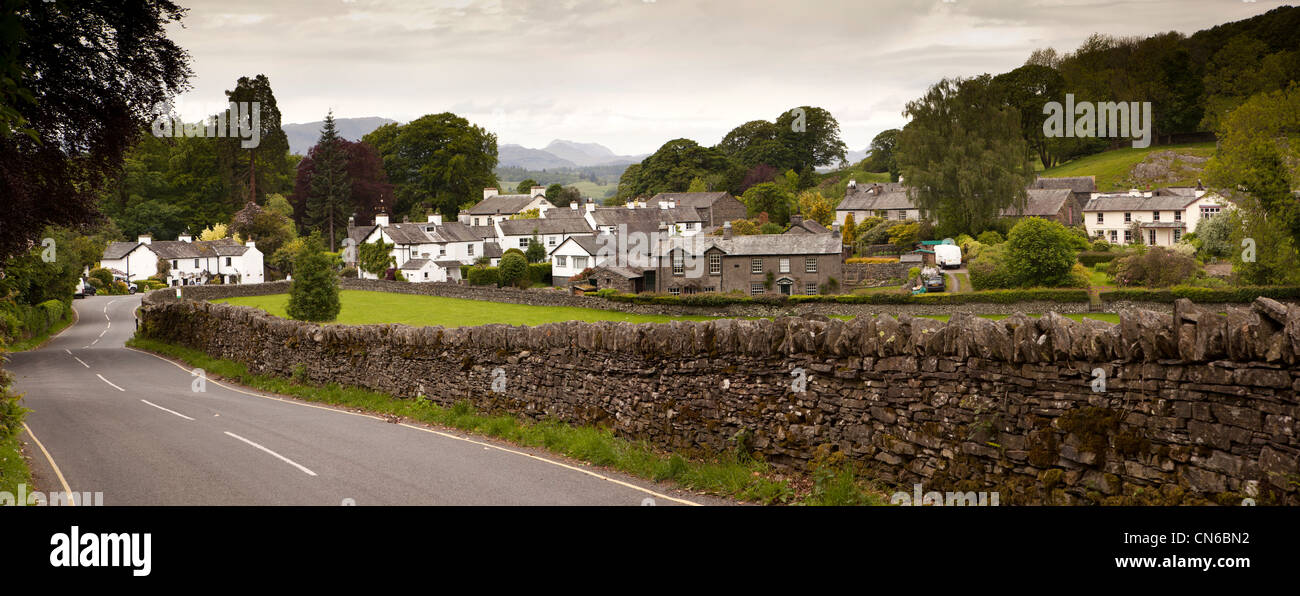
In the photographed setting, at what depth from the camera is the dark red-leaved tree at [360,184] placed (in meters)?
112

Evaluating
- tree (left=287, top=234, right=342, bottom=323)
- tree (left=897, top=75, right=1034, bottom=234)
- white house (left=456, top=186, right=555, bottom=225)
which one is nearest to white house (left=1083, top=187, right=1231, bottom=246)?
tree (left=897, top=75, right=1034, bottom=234)

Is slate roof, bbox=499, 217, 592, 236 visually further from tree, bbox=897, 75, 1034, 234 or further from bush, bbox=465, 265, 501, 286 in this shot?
tree, bbox=897, 75, 1034, 234

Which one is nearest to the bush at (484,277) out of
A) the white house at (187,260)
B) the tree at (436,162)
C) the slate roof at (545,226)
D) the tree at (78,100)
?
the slate roof at (545,226)

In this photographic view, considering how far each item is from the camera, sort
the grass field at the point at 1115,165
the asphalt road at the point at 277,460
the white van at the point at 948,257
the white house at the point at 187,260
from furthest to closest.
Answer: the grass field at the point at 1115,165
the white house at the point at 187,260
the white van at the point at 948,257
the asphalt road at the point at 277,460

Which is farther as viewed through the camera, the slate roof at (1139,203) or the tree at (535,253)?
the tree at (535,253)

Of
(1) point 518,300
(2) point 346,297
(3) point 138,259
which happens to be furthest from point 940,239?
(3) point 138,259

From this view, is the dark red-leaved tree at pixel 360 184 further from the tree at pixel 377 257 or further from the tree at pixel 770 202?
the tree at pixel 770 202

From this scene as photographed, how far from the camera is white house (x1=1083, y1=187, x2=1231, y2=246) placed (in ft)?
259

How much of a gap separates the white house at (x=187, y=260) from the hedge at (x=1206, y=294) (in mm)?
84100

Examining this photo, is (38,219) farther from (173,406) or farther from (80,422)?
(173,406)

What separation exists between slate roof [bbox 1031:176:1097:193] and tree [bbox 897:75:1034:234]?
23.4 metres

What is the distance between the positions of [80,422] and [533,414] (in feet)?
33.1

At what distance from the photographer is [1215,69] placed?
381 feet

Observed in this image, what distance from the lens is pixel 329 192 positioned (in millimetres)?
107125
